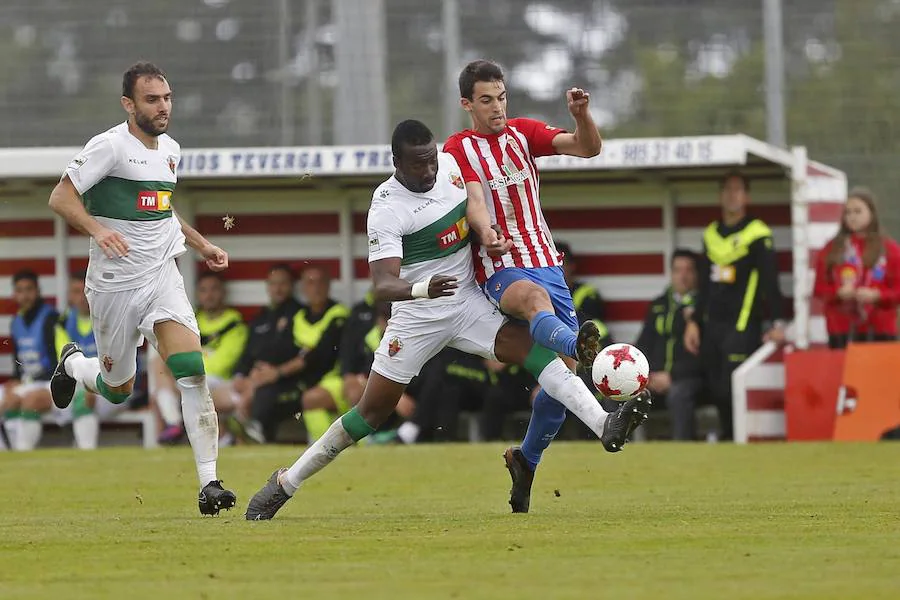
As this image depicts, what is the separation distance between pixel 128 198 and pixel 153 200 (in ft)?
0.46

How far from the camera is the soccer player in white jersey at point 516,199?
8.68 meters

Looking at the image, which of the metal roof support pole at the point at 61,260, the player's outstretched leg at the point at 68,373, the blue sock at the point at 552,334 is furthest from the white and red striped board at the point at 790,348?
the blue sock at the point at 552,334

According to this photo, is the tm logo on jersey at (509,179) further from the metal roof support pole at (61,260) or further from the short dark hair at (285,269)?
the metal roof support pole at (61,260)

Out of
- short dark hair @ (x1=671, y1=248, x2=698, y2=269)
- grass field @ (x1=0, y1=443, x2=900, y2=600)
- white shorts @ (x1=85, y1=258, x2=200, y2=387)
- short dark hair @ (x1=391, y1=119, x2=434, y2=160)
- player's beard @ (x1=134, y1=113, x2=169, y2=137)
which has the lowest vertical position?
grass field @ (x1=0, y1=443, x2=900, y2=600)

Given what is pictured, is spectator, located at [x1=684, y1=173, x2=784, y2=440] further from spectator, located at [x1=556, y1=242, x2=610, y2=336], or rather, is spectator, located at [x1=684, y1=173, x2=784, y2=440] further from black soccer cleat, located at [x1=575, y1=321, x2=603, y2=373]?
black soccer cleat, located at [x1=575, y1=321, x2=603, y2=373]

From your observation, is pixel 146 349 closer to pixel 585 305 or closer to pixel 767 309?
pixel 585 305

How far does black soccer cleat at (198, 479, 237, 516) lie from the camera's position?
871 cm

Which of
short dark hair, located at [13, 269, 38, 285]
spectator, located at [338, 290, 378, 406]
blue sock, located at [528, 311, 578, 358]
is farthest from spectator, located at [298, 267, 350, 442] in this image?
blue sock, located at [528, 311, 578, 358]

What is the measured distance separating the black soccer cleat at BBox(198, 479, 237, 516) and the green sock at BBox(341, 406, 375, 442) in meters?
0.64

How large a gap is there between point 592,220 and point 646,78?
151cm

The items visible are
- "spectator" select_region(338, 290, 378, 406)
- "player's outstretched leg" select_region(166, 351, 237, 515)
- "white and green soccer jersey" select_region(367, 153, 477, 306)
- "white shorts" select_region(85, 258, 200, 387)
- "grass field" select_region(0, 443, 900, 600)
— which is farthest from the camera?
"spectator" select_region(338, 290, 378, 406)

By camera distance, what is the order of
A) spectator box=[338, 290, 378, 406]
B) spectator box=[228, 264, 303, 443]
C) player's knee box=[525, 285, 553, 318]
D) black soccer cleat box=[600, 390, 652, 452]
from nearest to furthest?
black soccer cleat box=[600, 390, 652, 452], player's knee box=[525, 285, 553, 318], spectator box=[338, 290, 378, 406], spectator box=[228, 264, 303, 443]

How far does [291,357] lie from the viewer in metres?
16.8

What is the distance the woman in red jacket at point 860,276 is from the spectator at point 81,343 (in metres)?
6.77
